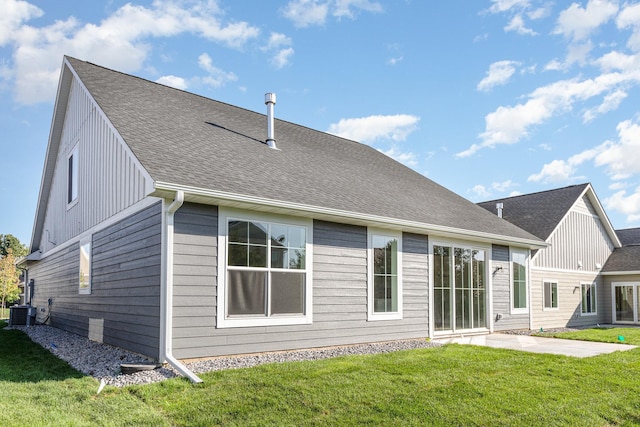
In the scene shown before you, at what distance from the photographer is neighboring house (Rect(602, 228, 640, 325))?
18203 millimetres

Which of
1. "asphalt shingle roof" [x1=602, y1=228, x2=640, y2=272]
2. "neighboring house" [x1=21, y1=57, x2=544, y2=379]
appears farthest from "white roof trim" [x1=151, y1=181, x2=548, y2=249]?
"asphalt shingle roof" [x1=602, y1=228, x2=640, y2=272]

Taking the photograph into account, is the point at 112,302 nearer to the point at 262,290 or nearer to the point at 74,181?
the point at 262,290

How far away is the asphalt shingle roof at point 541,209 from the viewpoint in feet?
55.2

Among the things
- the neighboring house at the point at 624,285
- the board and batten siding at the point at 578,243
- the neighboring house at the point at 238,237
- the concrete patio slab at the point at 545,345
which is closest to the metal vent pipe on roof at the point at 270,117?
the neighboring house at the point at 238,237

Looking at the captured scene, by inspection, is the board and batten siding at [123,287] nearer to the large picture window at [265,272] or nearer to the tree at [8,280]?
the large picture window at [265,272]

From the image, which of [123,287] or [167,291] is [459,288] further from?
[123,287]

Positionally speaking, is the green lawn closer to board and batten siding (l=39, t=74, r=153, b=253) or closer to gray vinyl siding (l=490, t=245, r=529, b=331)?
board and batten siding (l=39, t=74, r=153, b=253)

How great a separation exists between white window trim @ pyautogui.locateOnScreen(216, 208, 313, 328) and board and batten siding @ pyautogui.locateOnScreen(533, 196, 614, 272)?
951 cm

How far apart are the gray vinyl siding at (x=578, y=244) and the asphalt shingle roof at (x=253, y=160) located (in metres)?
3.50

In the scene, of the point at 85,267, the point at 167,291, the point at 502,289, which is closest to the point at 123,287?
the point at 167,291

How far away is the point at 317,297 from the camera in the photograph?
8.64 m

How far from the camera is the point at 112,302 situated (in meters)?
8.91

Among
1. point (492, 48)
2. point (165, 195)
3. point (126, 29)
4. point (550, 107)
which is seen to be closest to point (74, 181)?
point (126, 29)

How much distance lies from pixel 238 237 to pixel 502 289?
826cm
